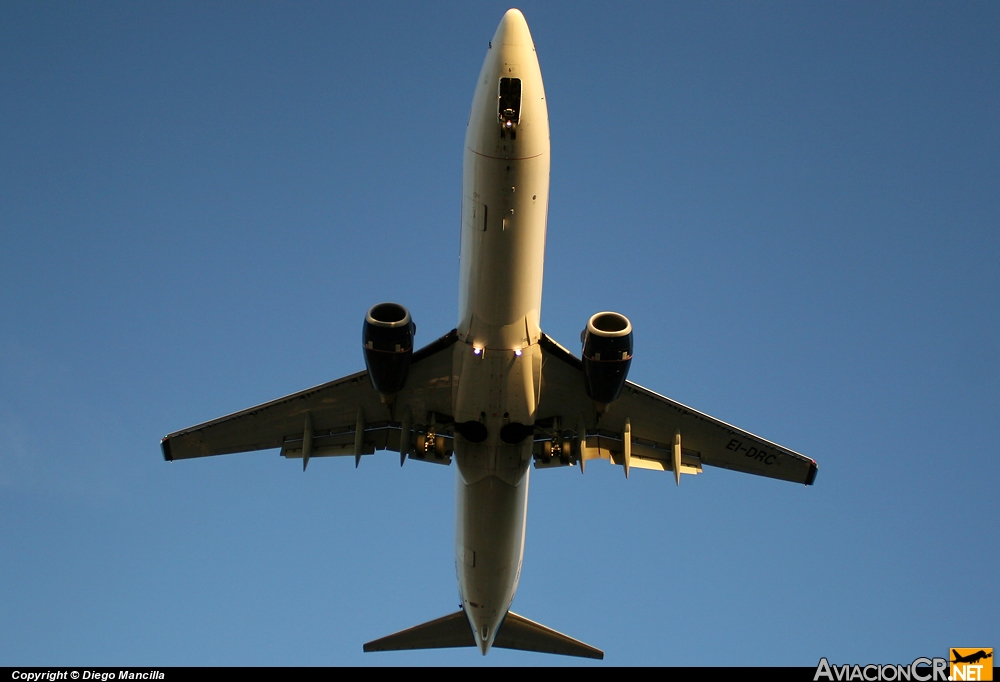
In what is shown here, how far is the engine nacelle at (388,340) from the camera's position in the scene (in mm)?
22141

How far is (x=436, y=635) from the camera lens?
29.6 metres

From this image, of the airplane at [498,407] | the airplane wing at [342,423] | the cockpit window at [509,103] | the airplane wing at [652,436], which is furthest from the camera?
the airplane wing at [652,436]

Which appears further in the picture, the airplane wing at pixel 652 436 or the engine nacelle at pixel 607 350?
the airplane wing at pixel 652 436

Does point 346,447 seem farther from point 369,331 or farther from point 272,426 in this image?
point 369,331

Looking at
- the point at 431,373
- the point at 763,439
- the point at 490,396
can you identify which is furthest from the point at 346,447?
the point at 763,439

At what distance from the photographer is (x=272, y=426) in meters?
26.9

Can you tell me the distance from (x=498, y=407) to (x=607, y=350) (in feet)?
10.7

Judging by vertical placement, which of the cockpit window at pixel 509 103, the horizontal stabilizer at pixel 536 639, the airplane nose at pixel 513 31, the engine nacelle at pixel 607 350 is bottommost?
the horizontal stabilizer at pixel 536 639

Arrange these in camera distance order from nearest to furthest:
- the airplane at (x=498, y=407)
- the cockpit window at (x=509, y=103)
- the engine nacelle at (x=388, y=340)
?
the cockpit window at (x=509, y=103)
the airplane at (x=498, y=407)
the engine nacelle at (x=388, y=340)

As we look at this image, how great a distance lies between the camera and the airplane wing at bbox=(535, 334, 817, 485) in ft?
83.6

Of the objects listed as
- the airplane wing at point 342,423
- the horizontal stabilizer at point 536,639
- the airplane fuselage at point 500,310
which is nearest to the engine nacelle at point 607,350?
the airplane fuselage at point 500,310

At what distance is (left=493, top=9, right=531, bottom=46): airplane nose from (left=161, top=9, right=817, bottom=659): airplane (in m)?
0.03

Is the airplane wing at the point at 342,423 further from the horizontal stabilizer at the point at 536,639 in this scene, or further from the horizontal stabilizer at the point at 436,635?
the horizontal stabilizer at the point at 536,639

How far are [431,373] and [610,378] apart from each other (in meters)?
4.86
